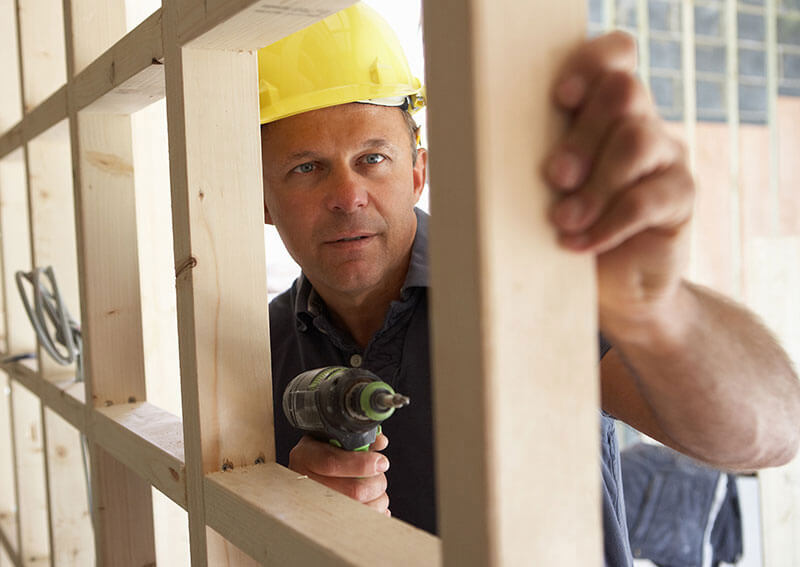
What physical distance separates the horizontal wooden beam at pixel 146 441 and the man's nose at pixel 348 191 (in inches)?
19.4

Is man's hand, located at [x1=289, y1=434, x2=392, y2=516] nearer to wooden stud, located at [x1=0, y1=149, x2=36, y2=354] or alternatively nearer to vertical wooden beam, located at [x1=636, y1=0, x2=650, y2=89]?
wooden stud, located at [x1=0, y1=149, x2=36, y2=354]

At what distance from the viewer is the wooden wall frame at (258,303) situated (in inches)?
16.5

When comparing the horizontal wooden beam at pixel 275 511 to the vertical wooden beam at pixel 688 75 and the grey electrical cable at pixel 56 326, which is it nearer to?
the grey electrical cable at pixel 56 326

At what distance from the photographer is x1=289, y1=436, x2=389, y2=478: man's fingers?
0.94 m

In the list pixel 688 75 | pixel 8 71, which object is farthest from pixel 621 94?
pixel 688 75

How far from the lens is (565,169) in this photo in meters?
0.43

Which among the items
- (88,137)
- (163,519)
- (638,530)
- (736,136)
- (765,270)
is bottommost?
(638,530)

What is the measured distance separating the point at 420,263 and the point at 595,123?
1.01 metres

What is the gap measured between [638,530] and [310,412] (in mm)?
3007

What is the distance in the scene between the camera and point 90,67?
1.04 meters

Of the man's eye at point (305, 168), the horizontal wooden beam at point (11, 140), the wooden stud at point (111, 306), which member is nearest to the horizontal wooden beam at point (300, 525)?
the wooden stud at point (111, 306)

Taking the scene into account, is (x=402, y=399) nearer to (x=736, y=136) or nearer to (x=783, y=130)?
(x=736, y=136)

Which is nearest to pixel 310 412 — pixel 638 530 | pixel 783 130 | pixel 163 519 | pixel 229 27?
pixel 229 27

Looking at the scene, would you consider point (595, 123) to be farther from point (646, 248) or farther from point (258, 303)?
point (258, 303)
